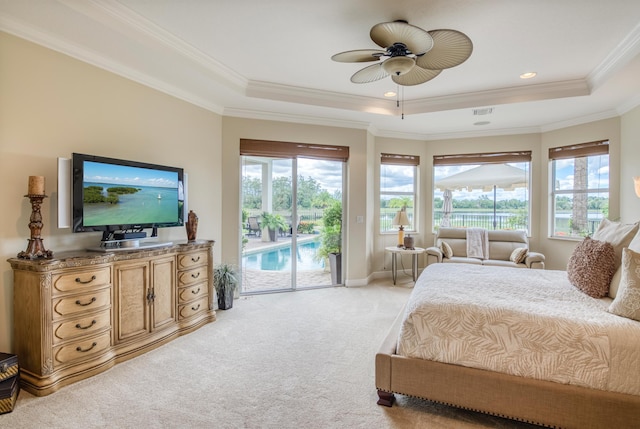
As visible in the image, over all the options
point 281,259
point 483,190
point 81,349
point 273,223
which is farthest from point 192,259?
point 483,190

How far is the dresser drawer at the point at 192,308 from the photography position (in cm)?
335

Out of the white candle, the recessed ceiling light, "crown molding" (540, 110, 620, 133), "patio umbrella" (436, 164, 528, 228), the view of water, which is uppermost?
the recessed ceiling light

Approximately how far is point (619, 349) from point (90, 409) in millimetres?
3147

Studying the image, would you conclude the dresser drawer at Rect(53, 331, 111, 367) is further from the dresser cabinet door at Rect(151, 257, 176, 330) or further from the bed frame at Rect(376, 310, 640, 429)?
the bed frame at Rect(376, 310, 640, 429)

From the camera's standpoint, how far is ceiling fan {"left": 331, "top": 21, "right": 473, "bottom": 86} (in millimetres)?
2268

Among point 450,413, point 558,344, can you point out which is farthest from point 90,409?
point 558,344

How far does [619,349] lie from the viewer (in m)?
1.71

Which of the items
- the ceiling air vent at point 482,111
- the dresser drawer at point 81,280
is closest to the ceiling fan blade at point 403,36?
the ceiling air vent at point 482,111

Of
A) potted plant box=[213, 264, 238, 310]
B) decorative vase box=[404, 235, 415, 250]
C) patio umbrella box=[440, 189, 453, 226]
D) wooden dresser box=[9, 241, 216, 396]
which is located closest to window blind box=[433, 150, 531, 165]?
patio umbrella box=[440, 189, 453, 226]

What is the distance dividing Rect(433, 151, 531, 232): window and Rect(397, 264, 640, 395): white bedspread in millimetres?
3820

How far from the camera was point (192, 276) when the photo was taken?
11.4ft

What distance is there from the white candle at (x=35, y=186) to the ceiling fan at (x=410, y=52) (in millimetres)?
2395

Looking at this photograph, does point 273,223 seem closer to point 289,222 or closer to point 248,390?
point 289,222

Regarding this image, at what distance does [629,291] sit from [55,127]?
4281mm
